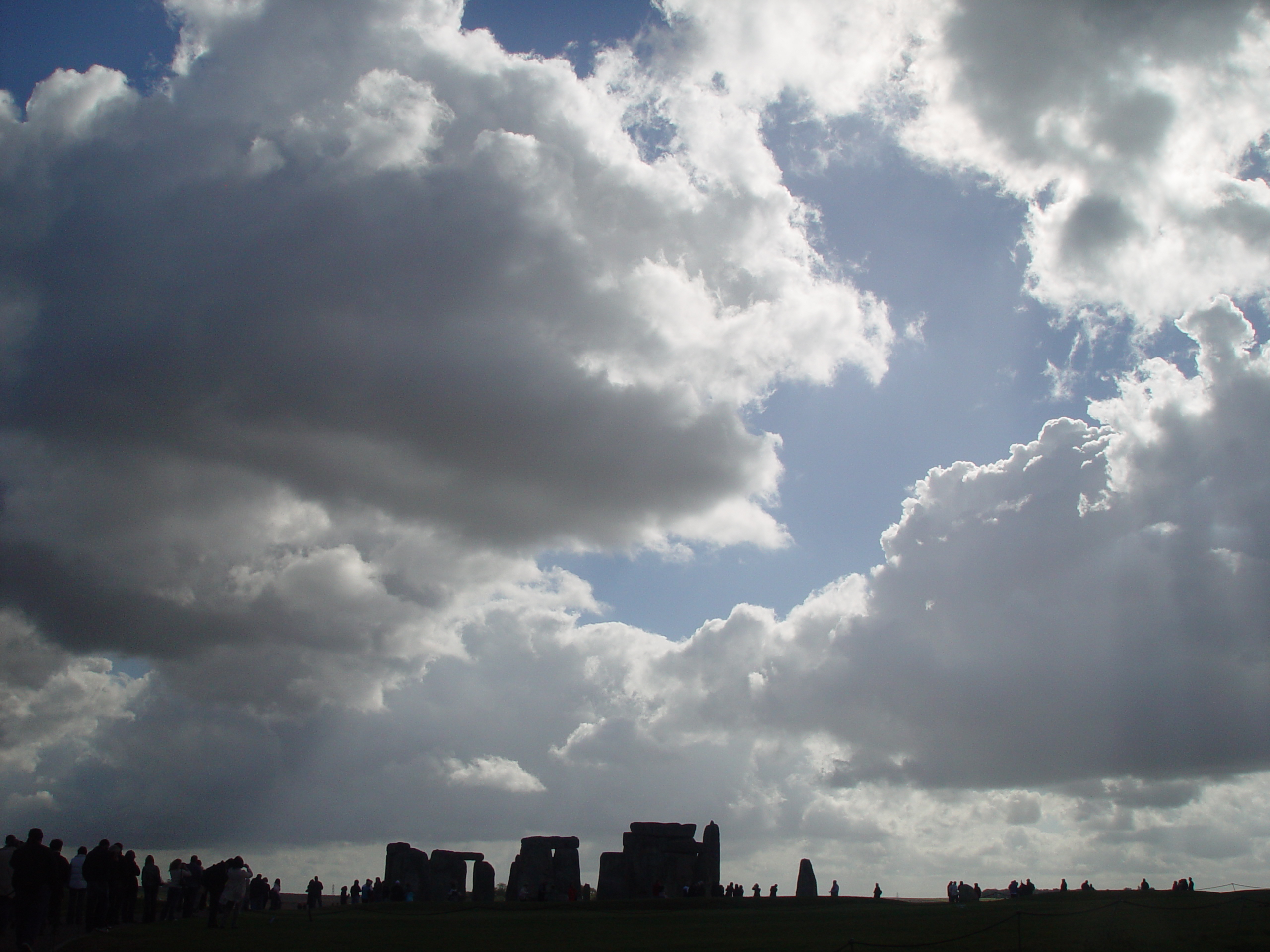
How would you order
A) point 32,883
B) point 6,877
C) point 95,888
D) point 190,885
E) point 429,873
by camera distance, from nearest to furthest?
point 32,883 → point 6,877 → point 95,888 → point 190,885 → point 429,873

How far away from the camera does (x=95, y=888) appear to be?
21.2m

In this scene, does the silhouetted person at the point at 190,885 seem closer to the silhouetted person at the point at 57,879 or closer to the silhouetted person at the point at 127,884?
the silhouetted person at the point at 127,884

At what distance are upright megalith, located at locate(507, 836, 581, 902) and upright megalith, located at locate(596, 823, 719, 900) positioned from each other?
1355 mm

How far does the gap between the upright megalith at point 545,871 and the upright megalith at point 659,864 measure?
4.45 feet

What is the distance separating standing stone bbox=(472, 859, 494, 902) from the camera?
43844 mm

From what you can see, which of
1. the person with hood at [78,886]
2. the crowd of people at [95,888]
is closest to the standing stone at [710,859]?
the crowd of people at [95,888]

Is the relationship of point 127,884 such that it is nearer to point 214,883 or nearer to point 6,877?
point 214,883

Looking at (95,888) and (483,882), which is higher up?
(95,888)

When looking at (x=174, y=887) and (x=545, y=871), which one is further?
(x=545, y=871)

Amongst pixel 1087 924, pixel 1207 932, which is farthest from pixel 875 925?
pixel 1207 932

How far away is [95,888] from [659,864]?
1082 inches

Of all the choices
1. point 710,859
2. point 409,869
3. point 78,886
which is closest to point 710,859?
point 710,859

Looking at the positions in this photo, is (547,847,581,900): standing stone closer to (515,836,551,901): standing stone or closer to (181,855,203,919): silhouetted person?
(515,836,551,901): standing stone

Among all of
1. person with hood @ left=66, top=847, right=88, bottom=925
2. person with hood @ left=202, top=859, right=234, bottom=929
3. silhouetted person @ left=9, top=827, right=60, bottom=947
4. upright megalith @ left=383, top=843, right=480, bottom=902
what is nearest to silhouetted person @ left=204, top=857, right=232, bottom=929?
person with hood @ left=202, top=859, right=234, bottom=929
